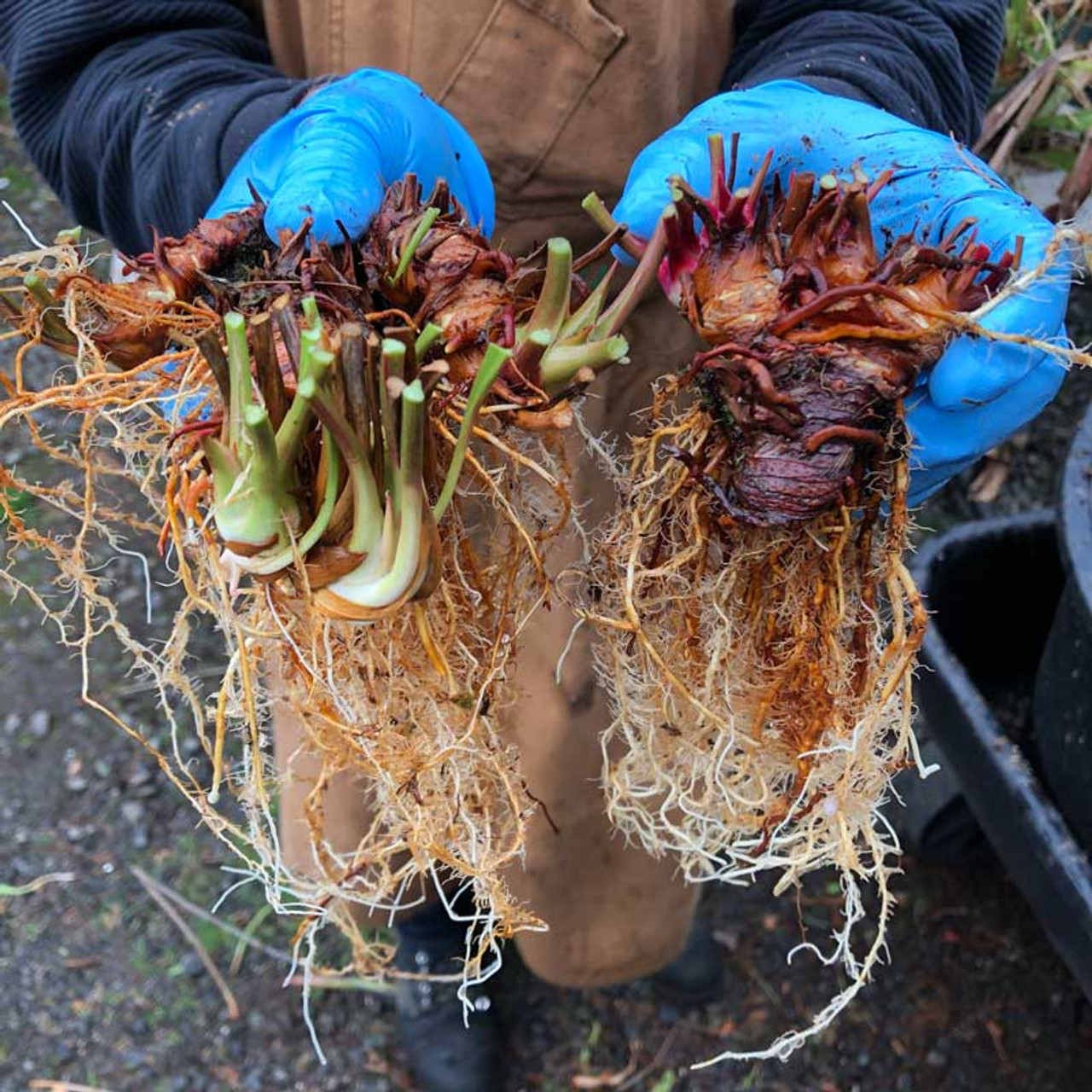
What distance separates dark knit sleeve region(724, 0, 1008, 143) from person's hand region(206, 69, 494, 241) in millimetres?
352

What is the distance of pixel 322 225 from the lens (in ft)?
3.51

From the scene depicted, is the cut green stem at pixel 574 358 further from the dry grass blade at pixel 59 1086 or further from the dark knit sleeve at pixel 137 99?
the dry grass blade at pixel 59 1086

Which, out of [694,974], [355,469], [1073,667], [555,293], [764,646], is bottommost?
[694,974]

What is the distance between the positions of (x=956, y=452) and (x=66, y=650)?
188 cm

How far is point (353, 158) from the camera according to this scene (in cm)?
114

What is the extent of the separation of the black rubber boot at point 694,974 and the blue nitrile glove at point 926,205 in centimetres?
102

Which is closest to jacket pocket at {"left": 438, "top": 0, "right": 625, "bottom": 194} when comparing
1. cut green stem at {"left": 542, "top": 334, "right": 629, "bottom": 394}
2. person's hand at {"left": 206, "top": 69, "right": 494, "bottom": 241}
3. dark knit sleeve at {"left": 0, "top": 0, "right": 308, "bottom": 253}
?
person's hand at {"left": 206, "top": 69, "right": 494, "bottom": 241}

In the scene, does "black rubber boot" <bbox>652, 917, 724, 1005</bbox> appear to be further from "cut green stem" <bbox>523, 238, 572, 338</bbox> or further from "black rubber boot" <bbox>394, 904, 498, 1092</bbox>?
"cut green stem" <bbox>523, 238, 572, 338</bbox>

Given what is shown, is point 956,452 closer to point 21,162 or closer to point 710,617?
point 710,617

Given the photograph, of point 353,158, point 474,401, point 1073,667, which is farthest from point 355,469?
point 1073,667

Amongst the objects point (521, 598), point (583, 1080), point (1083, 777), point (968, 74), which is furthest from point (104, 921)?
point (968, 74)

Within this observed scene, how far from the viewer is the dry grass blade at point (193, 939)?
188 centimetres

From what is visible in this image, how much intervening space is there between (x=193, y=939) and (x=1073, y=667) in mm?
1475

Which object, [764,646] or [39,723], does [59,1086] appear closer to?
[39,723]
